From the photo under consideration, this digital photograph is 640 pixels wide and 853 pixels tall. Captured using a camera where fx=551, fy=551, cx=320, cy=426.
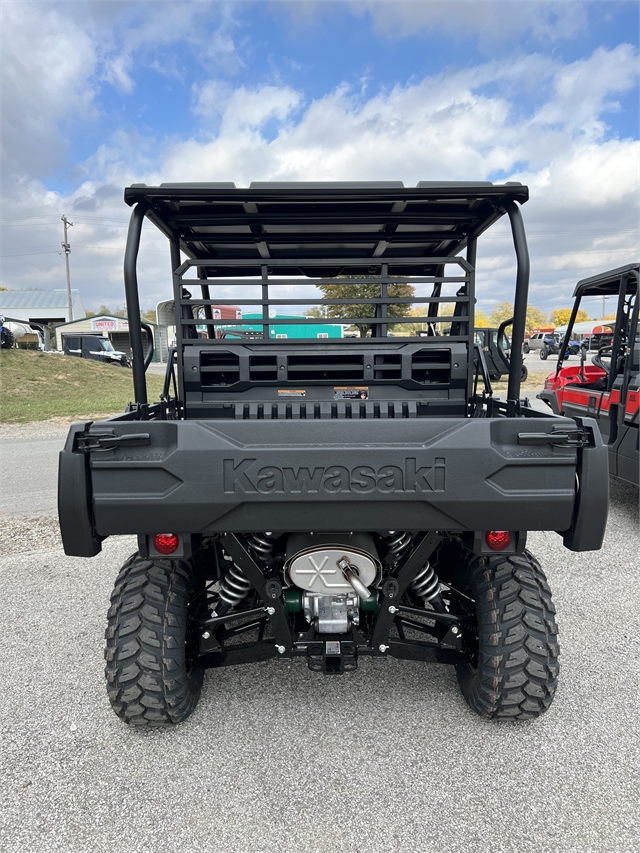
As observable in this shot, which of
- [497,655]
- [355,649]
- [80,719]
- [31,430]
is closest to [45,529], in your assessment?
[80,719]

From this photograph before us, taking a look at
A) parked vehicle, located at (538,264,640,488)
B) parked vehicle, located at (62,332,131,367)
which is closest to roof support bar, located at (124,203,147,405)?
parked vehicle, located at (538,264,640,488)

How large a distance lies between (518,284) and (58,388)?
15.9 metres

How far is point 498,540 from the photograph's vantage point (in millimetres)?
2117

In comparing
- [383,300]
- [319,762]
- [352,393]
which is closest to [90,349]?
[352,393]

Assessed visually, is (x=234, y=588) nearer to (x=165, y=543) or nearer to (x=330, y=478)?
(x=165, y=543)

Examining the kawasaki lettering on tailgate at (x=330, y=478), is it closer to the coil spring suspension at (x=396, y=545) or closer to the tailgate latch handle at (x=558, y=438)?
the tailgate latch handle at (x=558, y=438)

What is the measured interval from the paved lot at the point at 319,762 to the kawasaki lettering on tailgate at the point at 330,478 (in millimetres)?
1109

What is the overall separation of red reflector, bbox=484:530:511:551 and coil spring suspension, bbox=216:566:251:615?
105 centimetres

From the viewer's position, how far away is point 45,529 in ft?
16.1

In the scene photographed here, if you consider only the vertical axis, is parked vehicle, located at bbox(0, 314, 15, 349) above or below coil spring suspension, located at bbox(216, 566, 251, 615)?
above

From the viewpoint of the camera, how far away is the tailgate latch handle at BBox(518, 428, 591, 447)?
1892 mm

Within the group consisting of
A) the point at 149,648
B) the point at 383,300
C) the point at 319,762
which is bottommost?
the point at 319,762

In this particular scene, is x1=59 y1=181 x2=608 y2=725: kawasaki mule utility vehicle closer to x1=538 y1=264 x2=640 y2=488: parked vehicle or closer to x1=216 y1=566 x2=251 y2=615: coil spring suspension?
x1=216 y1=566 x2=251 y2=615: coil spring suspension

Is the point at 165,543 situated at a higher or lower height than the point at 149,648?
higher
